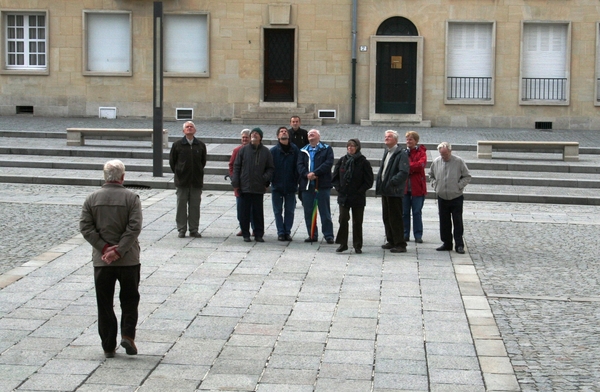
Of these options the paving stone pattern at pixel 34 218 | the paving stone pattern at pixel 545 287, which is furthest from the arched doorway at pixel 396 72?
the paving stone pattern at pixel 34 218

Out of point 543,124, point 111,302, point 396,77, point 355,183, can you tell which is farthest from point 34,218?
point 543,124

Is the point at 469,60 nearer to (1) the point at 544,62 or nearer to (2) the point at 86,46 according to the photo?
(1) the point at 544,62

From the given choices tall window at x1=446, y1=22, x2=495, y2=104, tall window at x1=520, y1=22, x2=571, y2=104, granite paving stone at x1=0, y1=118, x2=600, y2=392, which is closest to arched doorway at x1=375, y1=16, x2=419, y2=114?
tall window at x1=446, y1=22, x2=495, y2=104

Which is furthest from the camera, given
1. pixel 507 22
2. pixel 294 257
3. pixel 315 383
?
pixel 507 22

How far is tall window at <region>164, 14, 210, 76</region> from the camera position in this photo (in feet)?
106

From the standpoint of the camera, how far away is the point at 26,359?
883 cm

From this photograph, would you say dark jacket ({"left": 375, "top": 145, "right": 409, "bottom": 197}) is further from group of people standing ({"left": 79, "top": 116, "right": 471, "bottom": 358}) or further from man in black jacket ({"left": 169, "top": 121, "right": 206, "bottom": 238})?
man in black jacket ({"left": 169, "top": 121, "right": 206, "bottom": 238})

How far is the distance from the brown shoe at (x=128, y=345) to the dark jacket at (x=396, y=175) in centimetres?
646

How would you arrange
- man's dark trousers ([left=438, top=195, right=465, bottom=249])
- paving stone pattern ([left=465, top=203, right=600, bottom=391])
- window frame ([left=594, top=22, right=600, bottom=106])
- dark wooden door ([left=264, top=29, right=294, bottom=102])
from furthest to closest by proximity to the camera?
dark wooden door ([left=264, top=29, right=294, bottom=102]) → window frame ([left=594, top=22, right=600, bottom=106]) → man's dark trousers ([left=438, top=195, right=465, bottom=249]) → paving stone pattern ([left=465, top=203, right=600, bottom=391])

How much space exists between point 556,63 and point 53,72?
1557 centimetres

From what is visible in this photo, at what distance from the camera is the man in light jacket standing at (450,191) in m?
14.8

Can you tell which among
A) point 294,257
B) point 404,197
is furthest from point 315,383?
point 404,197

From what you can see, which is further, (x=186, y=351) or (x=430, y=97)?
(x=430, y=97)

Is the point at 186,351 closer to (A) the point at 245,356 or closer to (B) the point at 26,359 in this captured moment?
(A) the point at 245,356
